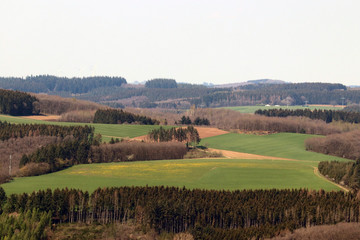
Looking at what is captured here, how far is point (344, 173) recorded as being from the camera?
323 ft

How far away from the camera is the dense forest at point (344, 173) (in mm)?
94562

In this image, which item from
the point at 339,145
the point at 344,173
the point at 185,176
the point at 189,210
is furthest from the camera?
the point at 339,145

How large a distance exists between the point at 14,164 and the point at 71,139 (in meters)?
24.3

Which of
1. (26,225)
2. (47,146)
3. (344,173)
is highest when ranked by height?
(47,146)

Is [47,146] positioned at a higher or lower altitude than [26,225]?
higher

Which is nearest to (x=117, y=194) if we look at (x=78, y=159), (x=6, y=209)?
(x=6, y=209)

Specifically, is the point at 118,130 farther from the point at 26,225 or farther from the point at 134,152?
the point at 26,225

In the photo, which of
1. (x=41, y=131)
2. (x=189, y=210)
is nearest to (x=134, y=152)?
(x=41, y=131)

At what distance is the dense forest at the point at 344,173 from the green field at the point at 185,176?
2.73 m

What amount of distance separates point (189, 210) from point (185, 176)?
30.6 m

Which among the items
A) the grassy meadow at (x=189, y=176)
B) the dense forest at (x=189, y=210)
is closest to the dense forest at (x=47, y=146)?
the grassy meadow at (x=189, y=176)

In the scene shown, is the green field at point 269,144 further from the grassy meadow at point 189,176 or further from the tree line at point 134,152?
the tree line at point 134,152

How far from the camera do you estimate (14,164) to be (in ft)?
376

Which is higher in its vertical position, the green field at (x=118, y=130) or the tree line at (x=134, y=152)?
the green field at (x=118, y=130)
